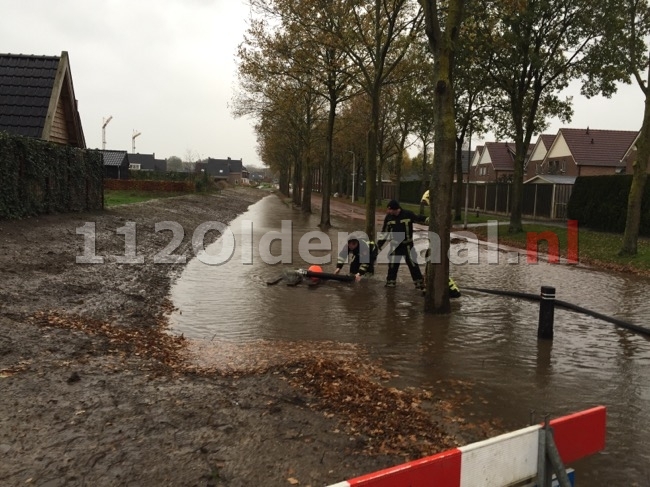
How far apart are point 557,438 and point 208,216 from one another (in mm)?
27060

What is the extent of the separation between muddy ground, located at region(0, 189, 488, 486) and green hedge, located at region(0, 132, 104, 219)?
652 cm

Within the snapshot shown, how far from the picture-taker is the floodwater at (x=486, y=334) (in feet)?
15.9

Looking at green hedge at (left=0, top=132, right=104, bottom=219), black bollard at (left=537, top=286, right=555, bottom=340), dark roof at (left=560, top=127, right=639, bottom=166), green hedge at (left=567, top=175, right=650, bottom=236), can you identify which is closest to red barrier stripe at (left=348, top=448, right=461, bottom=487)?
black bollard at (left=537, top=286, right=555, bottom=340)

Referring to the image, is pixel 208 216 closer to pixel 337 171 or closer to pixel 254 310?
pixel 254 310

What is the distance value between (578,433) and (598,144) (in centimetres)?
5656

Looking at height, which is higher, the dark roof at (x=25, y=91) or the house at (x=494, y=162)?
the house at (x=494, y=162)

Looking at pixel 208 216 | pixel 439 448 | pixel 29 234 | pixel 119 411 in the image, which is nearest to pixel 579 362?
pixel 439 448

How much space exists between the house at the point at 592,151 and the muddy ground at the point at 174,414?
167ft

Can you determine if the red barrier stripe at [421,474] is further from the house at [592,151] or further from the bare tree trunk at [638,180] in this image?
the house at [592,151]

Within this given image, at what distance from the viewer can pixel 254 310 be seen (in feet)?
28.9

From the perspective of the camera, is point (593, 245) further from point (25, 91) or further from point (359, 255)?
point (25, 91)

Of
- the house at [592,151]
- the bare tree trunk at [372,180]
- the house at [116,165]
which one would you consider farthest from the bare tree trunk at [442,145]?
the house at [592,151]

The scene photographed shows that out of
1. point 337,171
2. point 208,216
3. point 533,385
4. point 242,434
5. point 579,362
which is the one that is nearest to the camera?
point 242,434

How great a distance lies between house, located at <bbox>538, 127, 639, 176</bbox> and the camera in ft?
166
